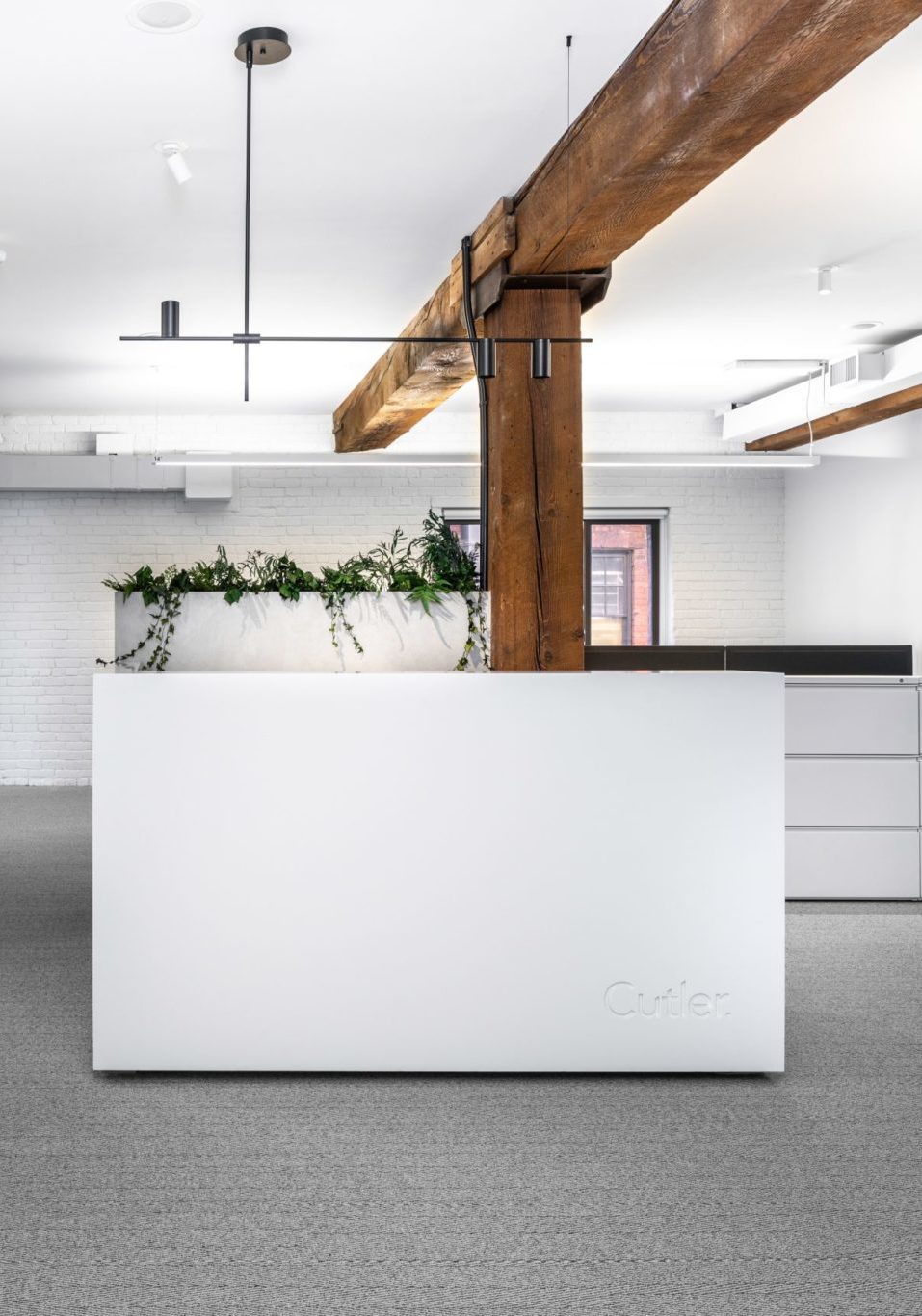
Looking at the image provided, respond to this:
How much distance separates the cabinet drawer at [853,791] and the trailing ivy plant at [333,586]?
186 centimetres

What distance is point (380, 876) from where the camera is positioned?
2.97 m

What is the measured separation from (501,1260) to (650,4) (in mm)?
2802

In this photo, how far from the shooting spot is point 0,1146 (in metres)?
2.57

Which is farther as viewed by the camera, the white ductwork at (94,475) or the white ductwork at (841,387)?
the white ductwork at (94,475)

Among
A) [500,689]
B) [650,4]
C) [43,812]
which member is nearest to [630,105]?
[650,4]

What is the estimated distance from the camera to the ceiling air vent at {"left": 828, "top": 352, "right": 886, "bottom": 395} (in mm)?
6547

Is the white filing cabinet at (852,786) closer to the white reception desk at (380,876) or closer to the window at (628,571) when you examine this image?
the white reception desk at (380,876)

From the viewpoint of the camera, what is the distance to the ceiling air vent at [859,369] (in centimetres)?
655

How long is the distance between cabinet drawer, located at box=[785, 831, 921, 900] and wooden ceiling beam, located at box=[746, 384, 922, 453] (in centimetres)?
273

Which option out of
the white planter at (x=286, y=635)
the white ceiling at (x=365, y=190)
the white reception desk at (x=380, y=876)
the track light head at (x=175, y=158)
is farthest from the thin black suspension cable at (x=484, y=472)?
the white reception desk at (x=380, y=876)

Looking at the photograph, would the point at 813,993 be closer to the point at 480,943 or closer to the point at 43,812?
the point at 480,943

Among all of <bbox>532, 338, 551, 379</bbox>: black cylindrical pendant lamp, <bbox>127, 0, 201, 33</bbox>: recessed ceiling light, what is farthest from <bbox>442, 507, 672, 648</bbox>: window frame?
<bbox>127, 0, 201, 33</bbox>: recessed ceiling light

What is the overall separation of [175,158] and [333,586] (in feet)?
4.82

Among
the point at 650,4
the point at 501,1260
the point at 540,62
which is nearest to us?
the point at 501,1260
